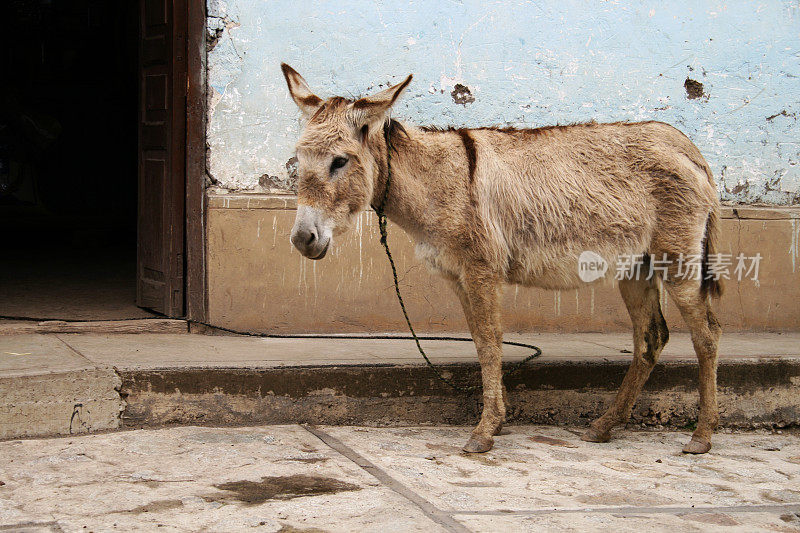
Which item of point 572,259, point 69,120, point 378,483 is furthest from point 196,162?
point 69,120

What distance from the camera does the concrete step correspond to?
172 inches

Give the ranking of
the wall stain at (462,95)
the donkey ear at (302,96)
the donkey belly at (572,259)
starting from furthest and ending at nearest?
the wall stain at (462,95) → the donkey belly at (572,259) → the donkey ear at (302,96)

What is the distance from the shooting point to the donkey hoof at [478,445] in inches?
169

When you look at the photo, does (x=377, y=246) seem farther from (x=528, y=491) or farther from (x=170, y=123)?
(x=528, y=491)

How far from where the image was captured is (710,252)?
4.63 meters

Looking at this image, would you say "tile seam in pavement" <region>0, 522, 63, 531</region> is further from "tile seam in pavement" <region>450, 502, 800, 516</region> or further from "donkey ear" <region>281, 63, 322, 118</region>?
"donkey ear" <region>281, 63, 322, 118</region>

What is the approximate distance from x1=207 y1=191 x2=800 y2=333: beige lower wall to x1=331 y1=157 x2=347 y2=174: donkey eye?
1.85 m

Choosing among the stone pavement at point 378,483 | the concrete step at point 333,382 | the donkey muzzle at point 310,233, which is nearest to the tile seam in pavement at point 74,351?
the concrete step at point 333,382

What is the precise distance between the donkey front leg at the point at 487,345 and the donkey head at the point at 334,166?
29.7 inches

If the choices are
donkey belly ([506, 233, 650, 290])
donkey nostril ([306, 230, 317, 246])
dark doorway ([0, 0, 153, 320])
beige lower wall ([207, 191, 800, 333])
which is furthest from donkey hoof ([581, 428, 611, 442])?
dark doorway ([0, 0, 153, 320])

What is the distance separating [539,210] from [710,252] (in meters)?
1.02

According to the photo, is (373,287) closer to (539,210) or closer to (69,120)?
(539,210)

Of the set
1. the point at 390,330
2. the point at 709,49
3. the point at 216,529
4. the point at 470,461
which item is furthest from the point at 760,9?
the point at 216,529

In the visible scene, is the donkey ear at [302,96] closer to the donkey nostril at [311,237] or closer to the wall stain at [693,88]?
the donkey nostril at [311,237]
